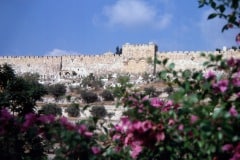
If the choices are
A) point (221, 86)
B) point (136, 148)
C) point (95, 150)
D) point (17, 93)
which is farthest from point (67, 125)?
point (17, 93)

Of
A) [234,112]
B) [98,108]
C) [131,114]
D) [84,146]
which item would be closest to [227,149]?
[234,112]

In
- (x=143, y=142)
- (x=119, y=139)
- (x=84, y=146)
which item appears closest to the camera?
(x=143, y=142)

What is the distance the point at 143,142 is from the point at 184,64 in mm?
36873

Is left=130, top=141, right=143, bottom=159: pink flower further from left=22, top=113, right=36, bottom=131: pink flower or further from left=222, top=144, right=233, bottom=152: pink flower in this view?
left=22, top=113, right=36, bottom=131: pink flower

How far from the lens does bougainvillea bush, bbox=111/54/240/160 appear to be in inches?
118

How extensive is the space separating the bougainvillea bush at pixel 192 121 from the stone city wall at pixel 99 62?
3513 centimetres

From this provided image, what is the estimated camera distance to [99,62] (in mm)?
42594

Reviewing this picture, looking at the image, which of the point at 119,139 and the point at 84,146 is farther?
the point at 119,139

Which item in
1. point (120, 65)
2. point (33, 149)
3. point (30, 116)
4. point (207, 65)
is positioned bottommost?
point (33, 149)

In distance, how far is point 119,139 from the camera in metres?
3.78

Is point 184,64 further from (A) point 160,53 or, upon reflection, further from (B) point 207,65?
(B) point 207,65

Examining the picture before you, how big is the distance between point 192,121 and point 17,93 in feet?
23.0

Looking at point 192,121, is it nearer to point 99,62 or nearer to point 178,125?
point 178,125

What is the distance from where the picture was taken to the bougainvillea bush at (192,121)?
9.85ft
